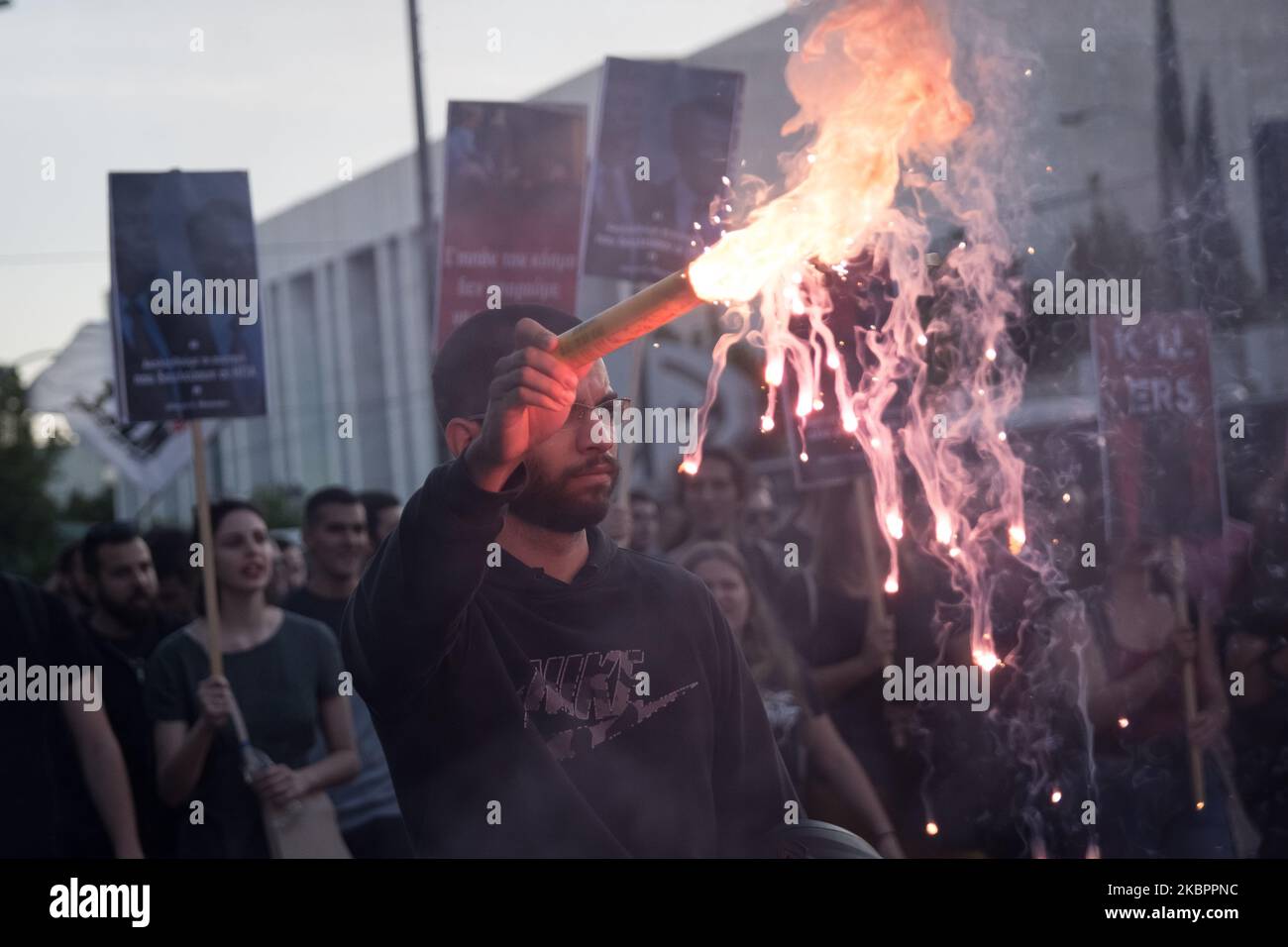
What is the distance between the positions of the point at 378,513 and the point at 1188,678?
9.83 ft

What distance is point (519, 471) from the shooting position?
2518 mm

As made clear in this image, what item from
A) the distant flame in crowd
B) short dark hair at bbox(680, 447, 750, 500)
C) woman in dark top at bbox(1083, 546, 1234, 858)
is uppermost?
the distant flame in crowd

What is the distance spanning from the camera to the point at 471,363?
9.44 ft

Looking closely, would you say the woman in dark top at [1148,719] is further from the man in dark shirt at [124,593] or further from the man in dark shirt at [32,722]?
the man in dark shirt at [124,593]

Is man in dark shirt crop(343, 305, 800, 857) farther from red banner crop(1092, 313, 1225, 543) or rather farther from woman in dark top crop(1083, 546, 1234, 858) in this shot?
red banner crop(1092, 313, 1225, 543)

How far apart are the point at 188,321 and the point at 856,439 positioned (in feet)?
7.51

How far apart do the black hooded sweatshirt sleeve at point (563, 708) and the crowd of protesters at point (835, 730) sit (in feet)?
4.04

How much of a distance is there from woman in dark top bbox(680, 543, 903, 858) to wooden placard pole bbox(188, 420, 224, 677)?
142 cm

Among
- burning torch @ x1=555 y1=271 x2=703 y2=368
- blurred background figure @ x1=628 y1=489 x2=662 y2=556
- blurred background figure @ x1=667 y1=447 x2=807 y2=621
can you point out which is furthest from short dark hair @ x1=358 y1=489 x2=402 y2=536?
burning torch @ x1=555 y1=271 x2=703 y2=368

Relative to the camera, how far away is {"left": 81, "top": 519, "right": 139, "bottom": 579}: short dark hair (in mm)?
5258

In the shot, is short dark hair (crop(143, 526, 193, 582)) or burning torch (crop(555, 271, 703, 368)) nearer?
burning torch (crop(555, 271, 703, 368))

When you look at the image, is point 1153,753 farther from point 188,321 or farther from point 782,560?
point 188,321

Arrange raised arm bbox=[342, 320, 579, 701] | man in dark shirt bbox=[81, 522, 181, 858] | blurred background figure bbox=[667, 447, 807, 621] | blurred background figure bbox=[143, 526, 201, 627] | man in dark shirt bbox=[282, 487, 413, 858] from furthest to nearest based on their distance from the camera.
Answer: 1. blurred background figure bbox=[143, 526, 201, 627]
2. man in dark shirt bbox=[81, 522, 181, 858]
3. blurred background figure bbox=[667, 447, 807, 621]
4. man in dark shirt bbox=[282, 487, 413, 858]
5. raised arm bbox=[342, 320, 579, 701]

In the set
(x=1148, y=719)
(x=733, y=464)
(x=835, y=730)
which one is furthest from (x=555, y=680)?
(x=733, y=464)
